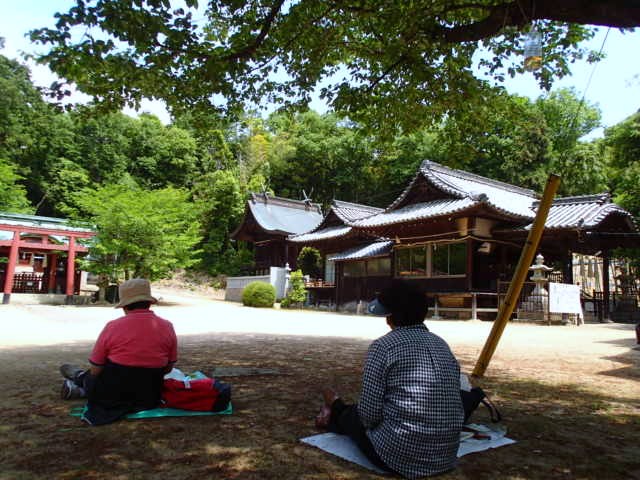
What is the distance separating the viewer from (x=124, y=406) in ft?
11.2

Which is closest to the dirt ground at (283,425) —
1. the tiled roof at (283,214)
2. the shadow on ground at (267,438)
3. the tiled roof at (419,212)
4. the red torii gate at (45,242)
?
the shadow on ground at (267,438)

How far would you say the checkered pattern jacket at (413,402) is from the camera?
7.93ft

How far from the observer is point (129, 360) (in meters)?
3.33

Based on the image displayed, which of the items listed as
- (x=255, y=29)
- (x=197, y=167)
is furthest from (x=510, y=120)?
(x=197, y=167)

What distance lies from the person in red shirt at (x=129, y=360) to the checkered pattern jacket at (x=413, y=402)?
1.71 meters

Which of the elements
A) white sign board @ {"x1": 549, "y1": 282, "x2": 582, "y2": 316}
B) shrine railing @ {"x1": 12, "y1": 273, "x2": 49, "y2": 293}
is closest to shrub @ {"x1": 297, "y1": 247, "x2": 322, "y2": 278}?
shrine railing @ {"x1": 12, "y1": 273, "x2": 49, "y2": 293}

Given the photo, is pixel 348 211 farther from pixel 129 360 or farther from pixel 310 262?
pixel 129 360

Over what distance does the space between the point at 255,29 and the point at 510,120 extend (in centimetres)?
401

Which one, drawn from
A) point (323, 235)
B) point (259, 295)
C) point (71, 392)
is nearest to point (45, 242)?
point (259, 295)

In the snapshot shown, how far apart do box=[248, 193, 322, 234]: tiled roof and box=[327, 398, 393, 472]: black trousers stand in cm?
2553

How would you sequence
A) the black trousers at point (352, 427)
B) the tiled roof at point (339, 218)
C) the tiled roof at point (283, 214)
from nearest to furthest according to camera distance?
1. the black trousers at point (352, 427)
2. the tiled roof at point (339, 218)
3. the tiled roof at point (283, 214)

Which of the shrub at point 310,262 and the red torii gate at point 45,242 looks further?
the shrub at point 310,262

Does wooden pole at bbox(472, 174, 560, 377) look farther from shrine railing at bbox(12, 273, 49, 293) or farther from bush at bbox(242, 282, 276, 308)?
shrine railing at bbox(12, 273, 49, 293)

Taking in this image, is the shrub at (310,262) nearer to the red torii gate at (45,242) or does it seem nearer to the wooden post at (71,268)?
the red torii gate at (45,242)
